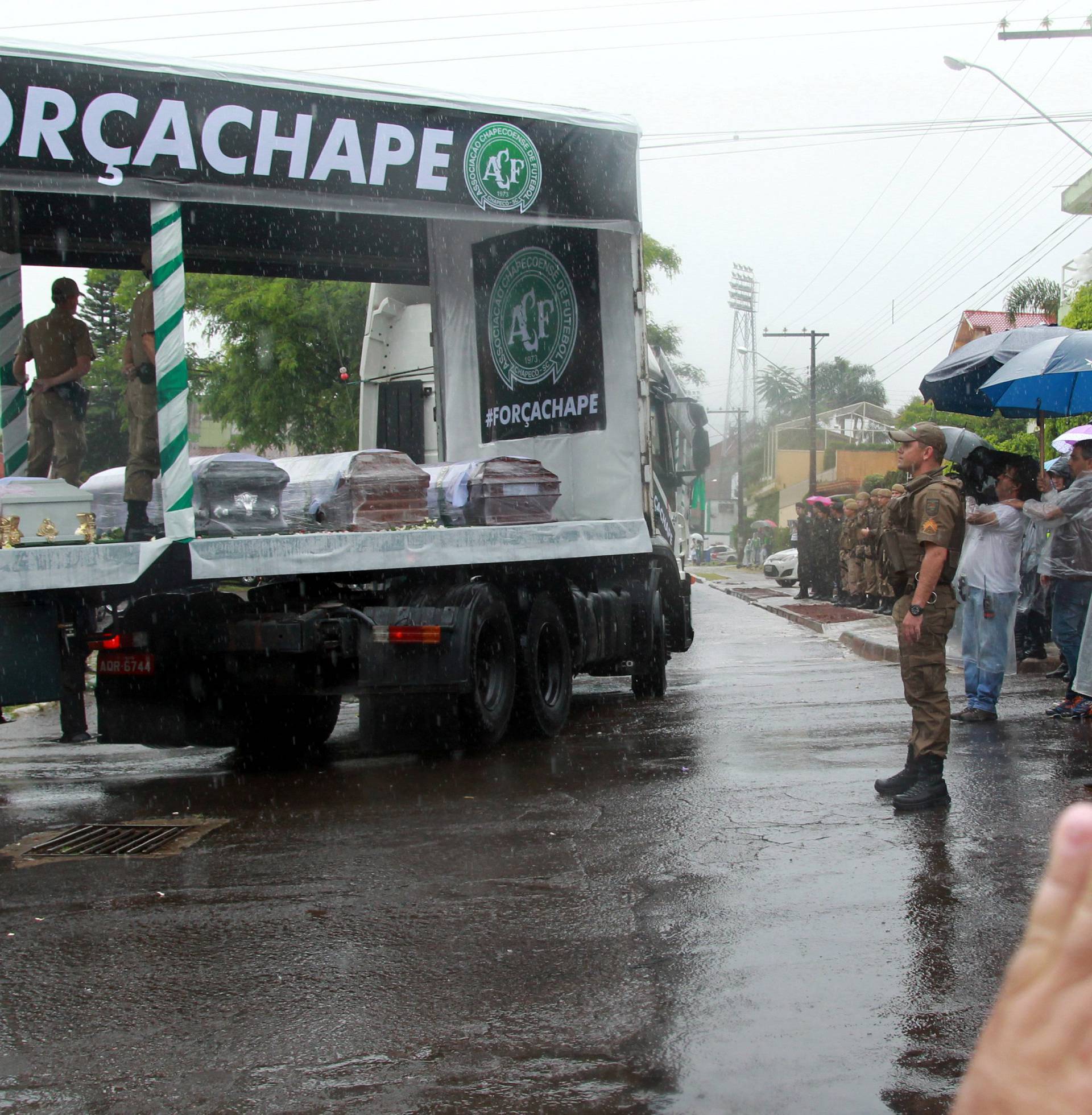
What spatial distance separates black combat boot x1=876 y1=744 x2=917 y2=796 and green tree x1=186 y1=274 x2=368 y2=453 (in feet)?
63.7

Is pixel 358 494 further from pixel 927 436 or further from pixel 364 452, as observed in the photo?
pixel 927 436

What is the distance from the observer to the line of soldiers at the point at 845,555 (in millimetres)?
21812

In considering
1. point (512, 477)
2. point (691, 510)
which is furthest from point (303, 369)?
point (512, 477)

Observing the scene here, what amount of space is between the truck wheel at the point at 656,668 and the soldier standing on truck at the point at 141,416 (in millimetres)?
4893

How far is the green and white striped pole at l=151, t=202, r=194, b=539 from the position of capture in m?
7.29

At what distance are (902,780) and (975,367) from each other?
6126 millimetres

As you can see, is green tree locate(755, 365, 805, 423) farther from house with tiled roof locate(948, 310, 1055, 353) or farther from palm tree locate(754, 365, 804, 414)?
house with tiled roof locate(948, 310, 1055, 353)

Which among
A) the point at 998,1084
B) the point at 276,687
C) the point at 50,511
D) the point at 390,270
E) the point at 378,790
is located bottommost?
the point at 378,790

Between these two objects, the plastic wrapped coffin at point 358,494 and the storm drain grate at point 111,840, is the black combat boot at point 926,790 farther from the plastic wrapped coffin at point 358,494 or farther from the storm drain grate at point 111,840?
the storm drain grate at point 111,840

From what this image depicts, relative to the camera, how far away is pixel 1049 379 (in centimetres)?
1139

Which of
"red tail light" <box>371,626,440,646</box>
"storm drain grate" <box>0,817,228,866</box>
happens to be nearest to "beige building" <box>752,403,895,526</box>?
"red tail light" <box>371,626,440,646</box>

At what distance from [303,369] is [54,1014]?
23.2 meters

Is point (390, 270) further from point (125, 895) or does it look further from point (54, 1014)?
point (54, 1014)

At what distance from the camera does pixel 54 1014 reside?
4.12 metres
